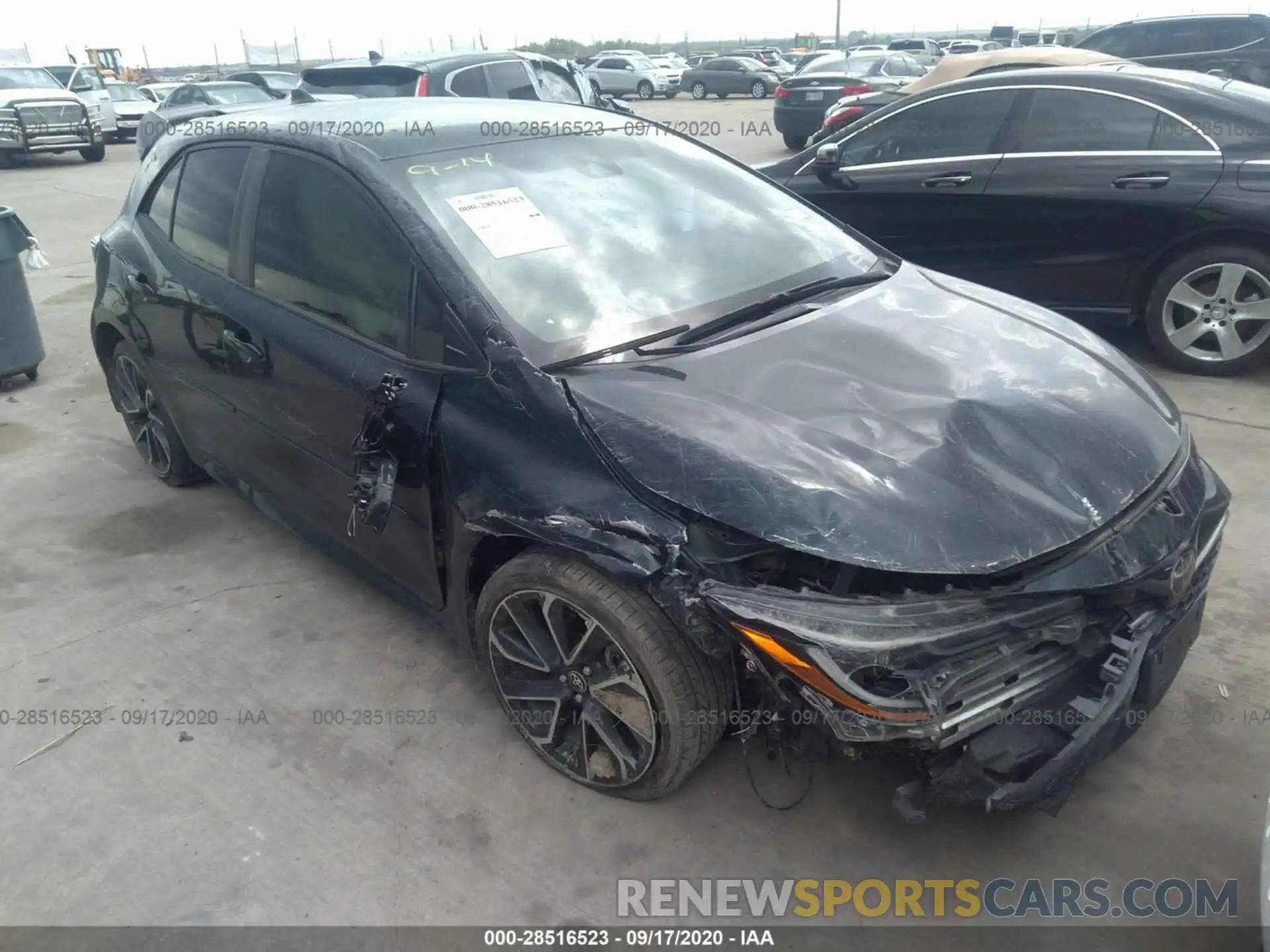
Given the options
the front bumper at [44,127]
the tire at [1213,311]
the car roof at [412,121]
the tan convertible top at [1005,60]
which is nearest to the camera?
the car roof at [412,121]

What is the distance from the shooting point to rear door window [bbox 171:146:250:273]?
3393 millimetres

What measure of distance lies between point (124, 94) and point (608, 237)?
23227 mm

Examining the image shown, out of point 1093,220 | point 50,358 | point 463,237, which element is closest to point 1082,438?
point 463,237

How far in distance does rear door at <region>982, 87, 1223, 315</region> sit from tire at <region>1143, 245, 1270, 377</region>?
0.59 ft

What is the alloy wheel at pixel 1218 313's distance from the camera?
4918mm

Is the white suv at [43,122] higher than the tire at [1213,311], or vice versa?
the white suv at [43,122]

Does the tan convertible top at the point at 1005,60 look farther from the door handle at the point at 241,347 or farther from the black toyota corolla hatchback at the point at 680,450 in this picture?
the door handle at the point at 241,347

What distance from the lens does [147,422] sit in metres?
4.41

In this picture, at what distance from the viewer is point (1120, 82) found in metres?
5.24

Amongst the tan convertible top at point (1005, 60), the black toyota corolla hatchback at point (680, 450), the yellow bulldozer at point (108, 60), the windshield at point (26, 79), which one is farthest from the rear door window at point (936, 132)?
the yellow bulldozer at point (108, 60)

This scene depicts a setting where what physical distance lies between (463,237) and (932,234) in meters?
3.78

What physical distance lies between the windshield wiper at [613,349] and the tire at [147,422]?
2408mm

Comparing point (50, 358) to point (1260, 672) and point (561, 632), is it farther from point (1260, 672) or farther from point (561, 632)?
point (1260, 672)

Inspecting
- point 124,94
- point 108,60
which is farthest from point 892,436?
point 108,60
